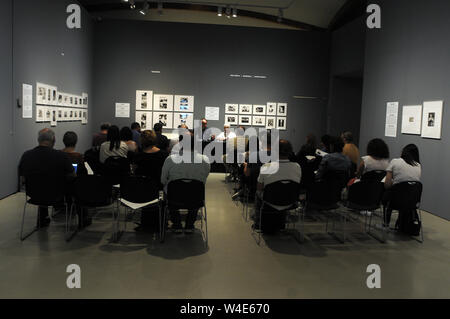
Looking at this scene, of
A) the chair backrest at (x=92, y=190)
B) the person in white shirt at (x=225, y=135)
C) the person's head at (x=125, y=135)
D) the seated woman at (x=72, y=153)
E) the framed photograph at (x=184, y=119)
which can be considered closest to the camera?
the chair backrest at (x=92, y=190)

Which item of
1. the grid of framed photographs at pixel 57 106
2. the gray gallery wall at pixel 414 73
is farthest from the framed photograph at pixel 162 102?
the gray gallery wall at pixel 414 73

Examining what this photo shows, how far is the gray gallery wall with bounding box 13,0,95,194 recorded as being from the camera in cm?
686

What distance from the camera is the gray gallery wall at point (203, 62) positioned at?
11.6 metres

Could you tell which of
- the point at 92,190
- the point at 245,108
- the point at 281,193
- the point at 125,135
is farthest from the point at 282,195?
the point at 245,108

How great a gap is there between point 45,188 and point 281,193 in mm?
2795

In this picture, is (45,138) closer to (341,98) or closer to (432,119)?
(432,119)

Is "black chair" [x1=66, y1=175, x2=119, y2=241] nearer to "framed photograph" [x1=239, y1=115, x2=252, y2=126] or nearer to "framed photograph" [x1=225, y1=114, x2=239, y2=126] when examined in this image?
"framed photograph" [x1=225, y1=114, x2=239, y2=126]

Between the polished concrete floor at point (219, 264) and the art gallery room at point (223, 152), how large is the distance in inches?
1.0

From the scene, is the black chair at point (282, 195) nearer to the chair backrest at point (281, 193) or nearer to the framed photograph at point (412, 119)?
the chair backrest at point (281, 193)

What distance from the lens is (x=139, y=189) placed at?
4.48 metres

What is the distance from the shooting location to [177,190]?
4.40m

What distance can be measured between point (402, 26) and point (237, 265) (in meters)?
6.32

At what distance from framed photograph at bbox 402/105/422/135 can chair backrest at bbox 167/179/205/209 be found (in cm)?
472
